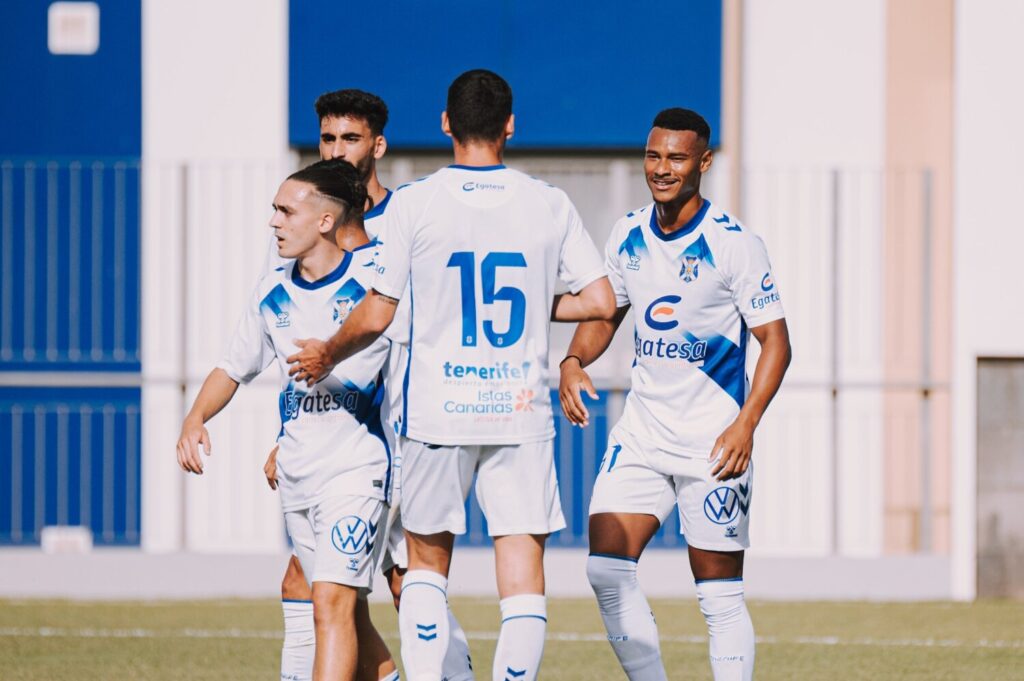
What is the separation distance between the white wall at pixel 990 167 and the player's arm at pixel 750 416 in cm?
599

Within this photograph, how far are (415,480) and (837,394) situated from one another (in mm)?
6761

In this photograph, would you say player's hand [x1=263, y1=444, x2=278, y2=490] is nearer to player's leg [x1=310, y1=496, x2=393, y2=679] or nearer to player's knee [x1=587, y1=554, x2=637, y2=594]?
player's leg [x1=310, y1=496, x2=393, y2=679]

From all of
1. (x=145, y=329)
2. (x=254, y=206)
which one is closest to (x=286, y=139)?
(x=254, y=206)

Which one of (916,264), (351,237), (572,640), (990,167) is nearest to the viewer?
(351,237)

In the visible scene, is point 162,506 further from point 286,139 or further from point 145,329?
point 286,139

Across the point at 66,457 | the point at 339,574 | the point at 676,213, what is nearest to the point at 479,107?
the point at 676,213

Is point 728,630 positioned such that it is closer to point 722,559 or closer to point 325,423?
point 722,559

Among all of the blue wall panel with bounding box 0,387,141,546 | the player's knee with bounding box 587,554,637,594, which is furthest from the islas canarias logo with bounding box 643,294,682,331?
the blue wall panel with bounding box 0,387,141,546

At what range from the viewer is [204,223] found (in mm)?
11508

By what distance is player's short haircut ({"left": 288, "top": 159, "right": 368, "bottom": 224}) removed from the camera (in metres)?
5.18

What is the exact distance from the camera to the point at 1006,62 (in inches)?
430

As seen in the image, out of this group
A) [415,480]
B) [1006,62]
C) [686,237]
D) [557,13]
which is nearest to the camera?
[415,480]

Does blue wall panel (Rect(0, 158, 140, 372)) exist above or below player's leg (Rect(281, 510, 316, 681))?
above

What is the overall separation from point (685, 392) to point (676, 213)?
577mm
